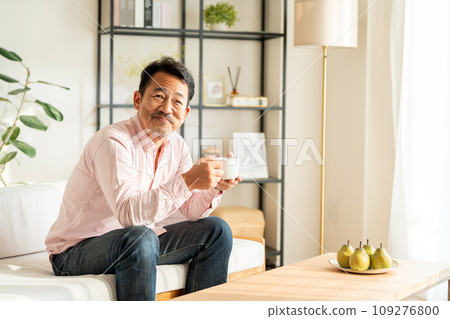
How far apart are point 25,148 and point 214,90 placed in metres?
1.12

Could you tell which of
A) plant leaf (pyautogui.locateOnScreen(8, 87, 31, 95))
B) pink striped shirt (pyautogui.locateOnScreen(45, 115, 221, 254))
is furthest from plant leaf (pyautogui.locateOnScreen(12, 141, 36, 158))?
pink striped shirt (pyautogui.locateOnScreen(45, 115, 221, 254))

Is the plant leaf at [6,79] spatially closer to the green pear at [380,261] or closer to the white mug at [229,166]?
the white mug at [229,166]

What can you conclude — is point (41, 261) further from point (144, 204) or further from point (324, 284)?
point (324, 284)

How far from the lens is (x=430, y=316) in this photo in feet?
5.48

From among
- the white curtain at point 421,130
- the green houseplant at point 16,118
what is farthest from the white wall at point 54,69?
the white curtain at point 421,130

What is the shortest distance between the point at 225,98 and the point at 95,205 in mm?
1622

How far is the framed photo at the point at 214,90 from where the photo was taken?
329 cm

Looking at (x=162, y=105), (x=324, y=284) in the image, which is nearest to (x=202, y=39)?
(x=162, y=105)

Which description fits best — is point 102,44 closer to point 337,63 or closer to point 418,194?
point 337,63

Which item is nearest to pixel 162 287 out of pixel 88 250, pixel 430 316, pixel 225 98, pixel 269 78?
pixel 88 250

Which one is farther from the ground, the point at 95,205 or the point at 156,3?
the point at 156,3

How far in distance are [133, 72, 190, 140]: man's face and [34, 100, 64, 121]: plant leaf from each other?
1.04m

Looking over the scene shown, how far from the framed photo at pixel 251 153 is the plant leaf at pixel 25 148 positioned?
1.18 meters

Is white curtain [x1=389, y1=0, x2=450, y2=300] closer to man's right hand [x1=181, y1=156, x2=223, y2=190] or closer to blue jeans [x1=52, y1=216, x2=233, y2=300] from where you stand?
blue jeans [x1=52, y1=216, x2=233, y2=300]
